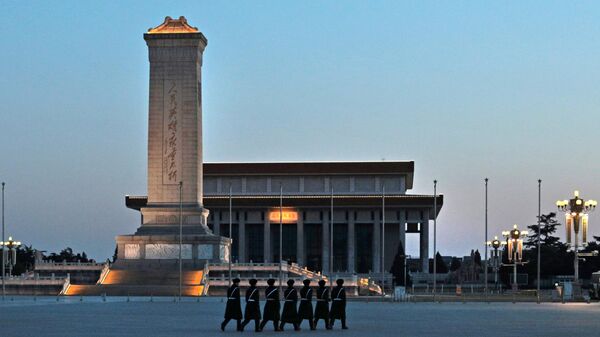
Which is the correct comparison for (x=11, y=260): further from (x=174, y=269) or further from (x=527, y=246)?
(x=527, y=246)

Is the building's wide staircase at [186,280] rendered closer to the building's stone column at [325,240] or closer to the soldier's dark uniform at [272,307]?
the building's stone column at [325,240]

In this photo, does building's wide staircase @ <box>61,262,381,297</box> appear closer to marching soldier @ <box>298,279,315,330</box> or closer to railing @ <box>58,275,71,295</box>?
railing @ <box>58,275,71,295</box>

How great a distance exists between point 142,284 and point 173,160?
1003 cm

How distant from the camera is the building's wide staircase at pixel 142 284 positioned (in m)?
77.8

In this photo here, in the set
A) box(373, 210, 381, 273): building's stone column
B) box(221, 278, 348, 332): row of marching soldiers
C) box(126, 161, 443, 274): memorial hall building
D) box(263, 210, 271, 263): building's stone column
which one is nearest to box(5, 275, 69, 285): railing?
box(126, 161, 443, 274): memorial hall building

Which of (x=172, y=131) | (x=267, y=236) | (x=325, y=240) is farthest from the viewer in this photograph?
(x=267, y=236)

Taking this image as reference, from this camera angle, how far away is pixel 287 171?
12619 centimetres

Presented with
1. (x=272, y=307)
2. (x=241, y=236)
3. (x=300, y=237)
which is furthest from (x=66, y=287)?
(x=272, y=307)

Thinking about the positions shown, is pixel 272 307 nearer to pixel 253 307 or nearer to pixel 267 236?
pixel 253 307

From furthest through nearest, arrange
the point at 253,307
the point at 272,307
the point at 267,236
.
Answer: the point at 267,236
the point at 272,307
the point at 253,307

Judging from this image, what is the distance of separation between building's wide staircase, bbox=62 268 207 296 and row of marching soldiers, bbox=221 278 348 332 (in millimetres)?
44627

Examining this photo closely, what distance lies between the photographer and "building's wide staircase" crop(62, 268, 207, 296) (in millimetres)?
77812

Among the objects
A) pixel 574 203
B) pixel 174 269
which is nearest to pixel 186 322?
pixel 574 203

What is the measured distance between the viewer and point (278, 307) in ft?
103
